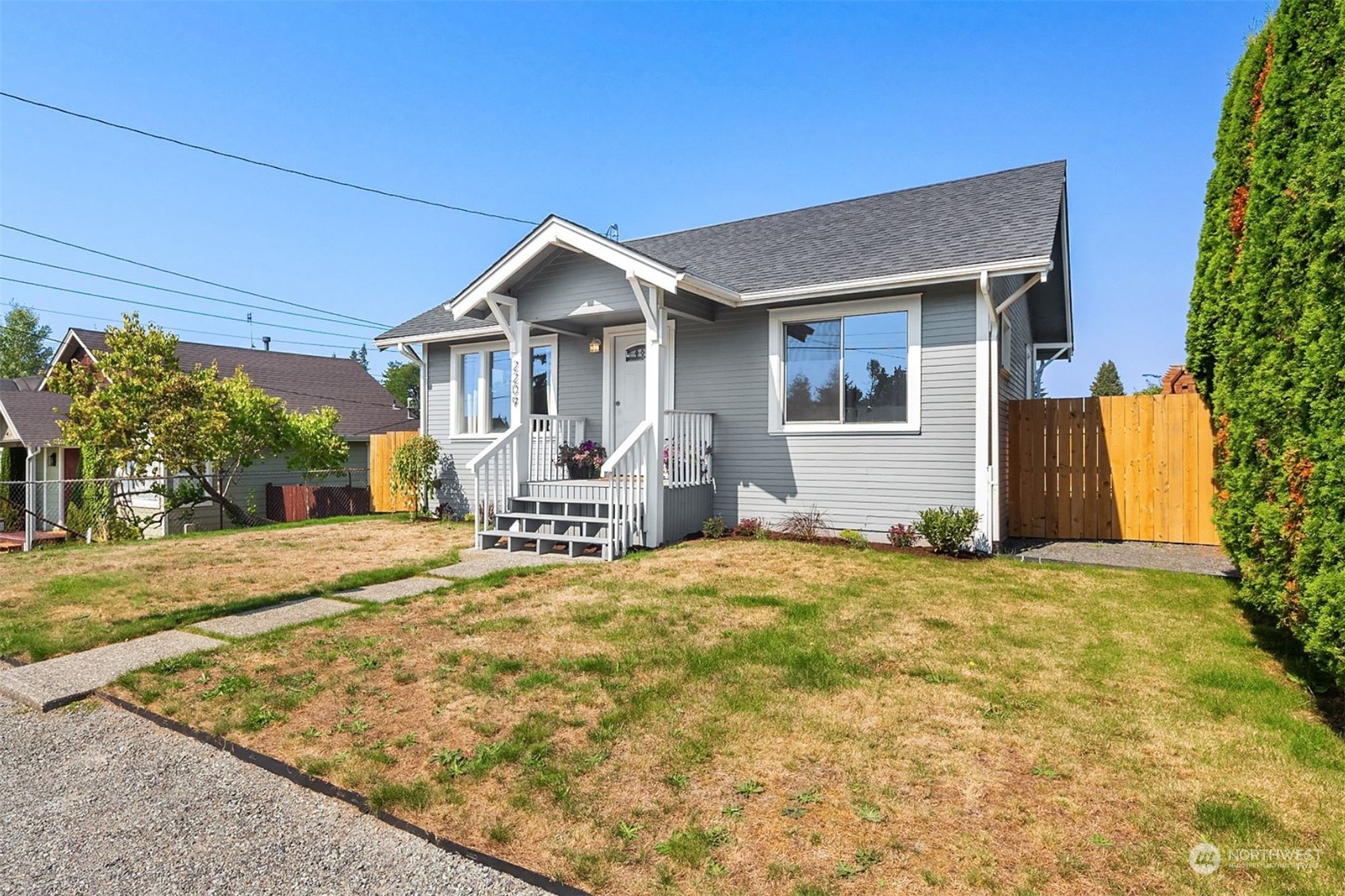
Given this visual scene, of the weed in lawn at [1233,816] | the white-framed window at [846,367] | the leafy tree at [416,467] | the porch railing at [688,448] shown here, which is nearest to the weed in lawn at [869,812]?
the weed in lawn at [1233,816]

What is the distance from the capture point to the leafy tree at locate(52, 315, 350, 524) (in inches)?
495

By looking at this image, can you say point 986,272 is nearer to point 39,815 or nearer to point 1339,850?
point 1339,850

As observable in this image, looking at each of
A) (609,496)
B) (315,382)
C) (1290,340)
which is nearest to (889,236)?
(609,496)

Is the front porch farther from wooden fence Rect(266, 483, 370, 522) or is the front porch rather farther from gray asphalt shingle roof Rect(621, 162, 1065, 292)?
wooden fence Rect(266, 483, 370, 522)

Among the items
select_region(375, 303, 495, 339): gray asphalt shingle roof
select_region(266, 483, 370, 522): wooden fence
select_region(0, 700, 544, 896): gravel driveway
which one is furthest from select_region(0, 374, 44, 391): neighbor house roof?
select_region(0, 700, 544, 896): gravel driveway

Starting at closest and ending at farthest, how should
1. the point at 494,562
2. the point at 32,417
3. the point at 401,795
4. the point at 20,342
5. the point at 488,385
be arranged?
1. the point at 401,795
2. the point at 494,562
3. the point at 488,385
4. the point at 32,417
5. the point at 20,342

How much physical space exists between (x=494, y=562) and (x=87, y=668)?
382cm

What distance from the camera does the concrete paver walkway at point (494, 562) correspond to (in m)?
7.14

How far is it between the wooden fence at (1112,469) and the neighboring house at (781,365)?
0.59 m

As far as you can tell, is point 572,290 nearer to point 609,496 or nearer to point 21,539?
point 609,496

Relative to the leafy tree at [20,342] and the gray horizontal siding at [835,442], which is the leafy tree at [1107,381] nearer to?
the gray horizontal siding at [835,442]

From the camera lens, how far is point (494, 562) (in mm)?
7734

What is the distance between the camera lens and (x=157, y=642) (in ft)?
15.8

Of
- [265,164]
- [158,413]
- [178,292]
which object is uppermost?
[178,292]
